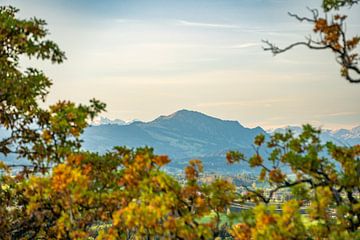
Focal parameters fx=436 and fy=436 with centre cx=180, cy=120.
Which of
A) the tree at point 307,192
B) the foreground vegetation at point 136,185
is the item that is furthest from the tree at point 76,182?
the tree at point 307,192

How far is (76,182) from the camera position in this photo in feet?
35.9

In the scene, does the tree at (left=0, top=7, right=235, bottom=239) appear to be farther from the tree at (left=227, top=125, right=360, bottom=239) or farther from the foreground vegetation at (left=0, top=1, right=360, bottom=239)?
the tree at (left=227, top=125, right=360, bottom=239)

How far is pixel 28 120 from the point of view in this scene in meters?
15.6

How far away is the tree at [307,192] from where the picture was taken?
9.66m

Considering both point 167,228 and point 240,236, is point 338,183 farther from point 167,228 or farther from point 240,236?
point 167,228

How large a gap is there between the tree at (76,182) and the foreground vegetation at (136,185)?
3 centimetres

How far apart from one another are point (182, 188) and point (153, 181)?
0.81m

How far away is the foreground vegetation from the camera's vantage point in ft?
34.0

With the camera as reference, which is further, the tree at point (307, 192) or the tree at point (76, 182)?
the tree at point (76, 182)

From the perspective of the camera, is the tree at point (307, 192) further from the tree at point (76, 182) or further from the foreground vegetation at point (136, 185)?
the tree at point (76, 182)

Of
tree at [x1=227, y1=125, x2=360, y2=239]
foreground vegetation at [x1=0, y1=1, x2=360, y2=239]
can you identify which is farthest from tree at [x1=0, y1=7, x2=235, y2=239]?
tree at [x1=227, y1=125, x2=360, y2=239]

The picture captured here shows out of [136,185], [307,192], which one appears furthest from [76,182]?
[307,192]

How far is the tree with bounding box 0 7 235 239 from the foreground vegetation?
0.03m

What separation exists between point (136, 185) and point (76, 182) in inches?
65.4
